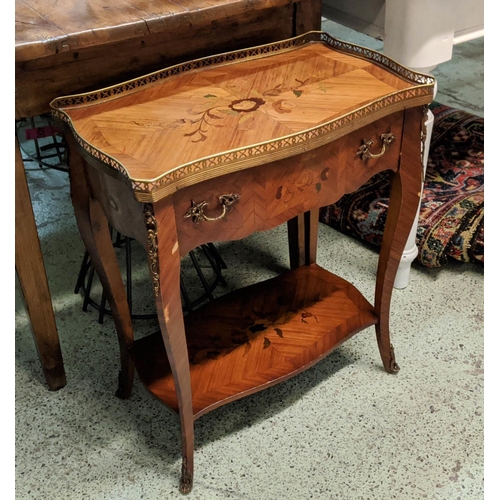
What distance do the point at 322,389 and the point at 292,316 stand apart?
189mm

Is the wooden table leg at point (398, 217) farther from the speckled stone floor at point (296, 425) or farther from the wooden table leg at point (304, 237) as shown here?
the wooden table leg at point (304, 237)

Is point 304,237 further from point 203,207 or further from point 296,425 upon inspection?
point 203,207

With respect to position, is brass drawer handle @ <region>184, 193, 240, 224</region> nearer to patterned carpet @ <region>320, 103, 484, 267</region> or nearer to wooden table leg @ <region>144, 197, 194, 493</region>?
wooden table leg @ <region>144, 197, 194, 493</region>

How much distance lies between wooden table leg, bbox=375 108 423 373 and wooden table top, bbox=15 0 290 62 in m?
0.41

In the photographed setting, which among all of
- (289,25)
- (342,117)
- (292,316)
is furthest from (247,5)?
(292,316)

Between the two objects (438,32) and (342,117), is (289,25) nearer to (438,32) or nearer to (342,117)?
(438,32)

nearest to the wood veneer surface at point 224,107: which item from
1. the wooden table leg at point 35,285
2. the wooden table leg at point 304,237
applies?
the wooden table leg at point 35,285

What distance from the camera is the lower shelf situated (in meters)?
1.36

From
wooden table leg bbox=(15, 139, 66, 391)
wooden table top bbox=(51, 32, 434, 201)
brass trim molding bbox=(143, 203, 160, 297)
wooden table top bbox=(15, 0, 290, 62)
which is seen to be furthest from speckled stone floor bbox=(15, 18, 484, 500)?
wooden table top bbox=(15, 0, 290, 62)

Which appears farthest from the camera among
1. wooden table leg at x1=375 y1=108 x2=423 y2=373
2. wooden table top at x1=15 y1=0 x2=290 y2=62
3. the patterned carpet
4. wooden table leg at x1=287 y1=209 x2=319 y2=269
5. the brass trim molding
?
the patterned carpet

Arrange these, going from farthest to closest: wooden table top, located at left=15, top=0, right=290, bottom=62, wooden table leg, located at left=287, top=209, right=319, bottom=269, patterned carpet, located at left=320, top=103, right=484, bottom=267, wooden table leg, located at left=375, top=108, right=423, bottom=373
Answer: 1. patterned carpet, located at left=320, top=103, right=484, bottom=267
2. wooden table leg, located at left=287, top=209, right=319, bottom=269
3. wooden table leg, located at left=375, top=108, right=423, bottom=373
4. wooden table top, located at left=15, top=0, right=290, bottom=62

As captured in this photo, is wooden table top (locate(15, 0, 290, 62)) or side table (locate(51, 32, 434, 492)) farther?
wooden table top (locate(15, 0, 290, 62))

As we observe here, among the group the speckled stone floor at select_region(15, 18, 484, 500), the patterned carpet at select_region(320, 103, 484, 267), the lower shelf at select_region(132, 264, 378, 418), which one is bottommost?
the speckled stone floor at select_region(15, 18, 484, 500)

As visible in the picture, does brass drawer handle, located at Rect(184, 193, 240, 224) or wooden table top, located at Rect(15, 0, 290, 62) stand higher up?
wooden table top, located at Rect(15, 0, 290, 62)
